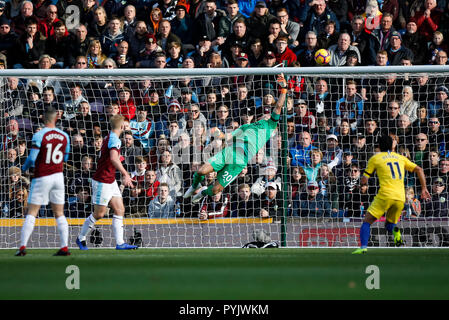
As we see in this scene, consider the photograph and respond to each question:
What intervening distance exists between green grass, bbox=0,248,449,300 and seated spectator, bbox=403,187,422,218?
6.15 feet

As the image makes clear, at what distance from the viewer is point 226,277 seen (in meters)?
7.89

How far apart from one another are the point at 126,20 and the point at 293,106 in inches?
159

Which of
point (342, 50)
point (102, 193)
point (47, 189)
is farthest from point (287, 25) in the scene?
point (47, 189)

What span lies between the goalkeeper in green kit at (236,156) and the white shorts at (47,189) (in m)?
2.17

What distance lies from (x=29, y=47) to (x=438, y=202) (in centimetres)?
759

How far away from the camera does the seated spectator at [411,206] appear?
10688 mm

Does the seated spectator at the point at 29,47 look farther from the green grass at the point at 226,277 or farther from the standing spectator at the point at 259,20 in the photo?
the green grass at the point at 226,277

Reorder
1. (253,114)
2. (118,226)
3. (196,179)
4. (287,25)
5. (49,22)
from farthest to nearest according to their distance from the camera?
(49,22) < (287,25) < (253,114) < (196,179) < (118,226)

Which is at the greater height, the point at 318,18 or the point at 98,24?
the point at 98,24

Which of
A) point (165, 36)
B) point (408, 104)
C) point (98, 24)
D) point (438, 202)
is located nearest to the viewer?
point (438, 202)

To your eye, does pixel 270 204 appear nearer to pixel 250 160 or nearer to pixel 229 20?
pixel 250 160

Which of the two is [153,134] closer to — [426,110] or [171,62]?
[171,62]

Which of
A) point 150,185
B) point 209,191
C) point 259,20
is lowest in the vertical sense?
point 209,191

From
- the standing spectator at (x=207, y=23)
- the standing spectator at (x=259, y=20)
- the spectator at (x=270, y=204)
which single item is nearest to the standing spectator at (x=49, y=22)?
the standing spectator at (x=207, y=23)
